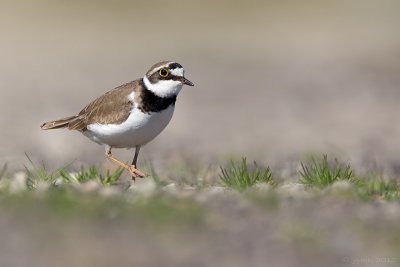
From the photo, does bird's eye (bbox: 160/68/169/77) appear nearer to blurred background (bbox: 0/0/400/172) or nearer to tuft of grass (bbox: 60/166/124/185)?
tuft of grass (bbox: 60/166/124/185)

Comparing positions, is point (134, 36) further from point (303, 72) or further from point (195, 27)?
point (303, 72)

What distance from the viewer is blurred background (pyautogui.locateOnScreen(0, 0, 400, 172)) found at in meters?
17.0

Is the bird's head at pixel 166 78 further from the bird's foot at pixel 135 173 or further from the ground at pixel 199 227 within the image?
the ground at pixel 199 227

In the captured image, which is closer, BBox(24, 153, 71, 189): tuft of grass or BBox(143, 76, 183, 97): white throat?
BBox(24, 153, 71, 189): tuft of grass

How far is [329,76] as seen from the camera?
25.9m

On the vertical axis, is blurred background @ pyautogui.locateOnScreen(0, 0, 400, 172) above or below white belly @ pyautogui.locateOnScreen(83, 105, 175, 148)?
below

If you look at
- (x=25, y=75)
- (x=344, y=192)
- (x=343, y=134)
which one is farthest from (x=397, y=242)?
(x=25, y=75)

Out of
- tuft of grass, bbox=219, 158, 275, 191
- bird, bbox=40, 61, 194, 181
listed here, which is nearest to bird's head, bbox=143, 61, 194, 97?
bird, bbox=40, 61, 194, 181

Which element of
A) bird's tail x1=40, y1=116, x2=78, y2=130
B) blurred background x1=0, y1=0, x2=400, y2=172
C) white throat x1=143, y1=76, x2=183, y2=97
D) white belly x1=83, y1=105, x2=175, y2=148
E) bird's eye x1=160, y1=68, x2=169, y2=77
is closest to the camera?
white belly x1=83, y1=105, x2=175, y2=148

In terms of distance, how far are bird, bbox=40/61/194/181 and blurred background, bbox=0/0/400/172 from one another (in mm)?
1875

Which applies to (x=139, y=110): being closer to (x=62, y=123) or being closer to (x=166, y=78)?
(x=166, y=78)

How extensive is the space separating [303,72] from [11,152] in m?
13.2

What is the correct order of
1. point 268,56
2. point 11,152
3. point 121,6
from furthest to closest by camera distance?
point 121,6
point 268,56
point 11,152

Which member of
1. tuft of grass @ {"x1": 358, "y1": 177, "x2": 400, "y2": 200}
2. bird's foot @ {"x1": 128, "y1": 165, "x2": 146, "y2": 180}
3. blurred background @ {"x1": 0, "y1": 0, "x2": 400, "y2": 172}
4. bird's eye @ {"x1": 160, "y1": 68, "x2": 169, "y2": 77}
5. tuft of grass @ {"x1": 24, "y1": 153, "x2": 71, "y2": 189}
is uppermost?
bird's eye @ {"x1": 160, "y1": 68, "x2": 169, "y2": 77}
